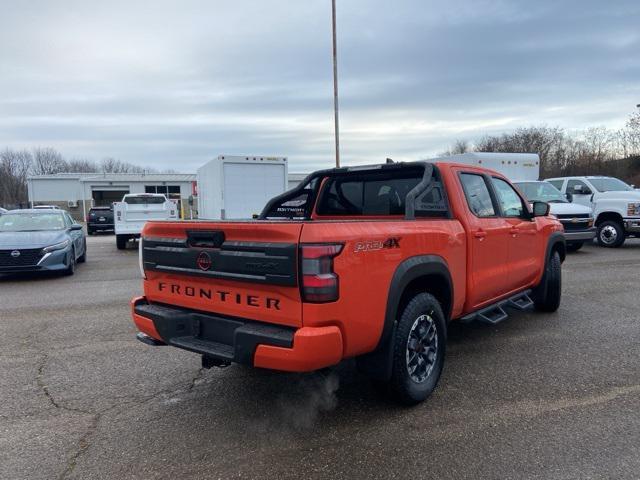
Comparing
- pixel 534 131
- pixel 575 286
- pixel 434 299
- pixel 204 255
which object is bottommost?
pixel 575 286

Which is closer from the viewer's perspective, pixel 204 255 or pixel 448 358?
pixel 204 255

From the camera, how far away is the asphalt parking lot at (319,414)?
9.39 ft

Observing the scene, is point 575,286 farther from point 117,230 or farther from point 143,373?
point 117,230

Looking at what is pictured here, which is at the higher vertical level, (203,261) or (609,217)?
(203,261)

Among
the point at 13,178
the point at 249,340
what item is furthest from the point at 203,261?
the point at 13,178

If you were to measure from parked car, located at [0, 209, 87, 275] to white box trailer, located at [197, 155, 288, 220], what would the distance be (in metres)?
4.43

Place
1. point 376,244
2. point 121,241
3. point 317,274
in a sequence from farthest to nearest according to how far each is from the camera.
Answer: point 121,241 < point 376,244 < point 317,274

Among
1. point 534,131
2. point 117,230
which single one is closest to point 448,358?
point 117,230

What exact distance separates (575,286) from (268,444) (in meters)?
6.89

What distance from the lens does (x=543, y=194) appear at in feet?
42.8

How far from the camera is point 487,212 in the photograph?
15.6ft

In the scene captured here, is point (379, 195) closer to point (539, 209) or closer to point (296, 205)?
point (296, 205)

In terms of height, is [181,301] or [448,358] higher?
[181,301]

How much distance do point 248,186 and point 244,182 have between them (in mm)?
186
